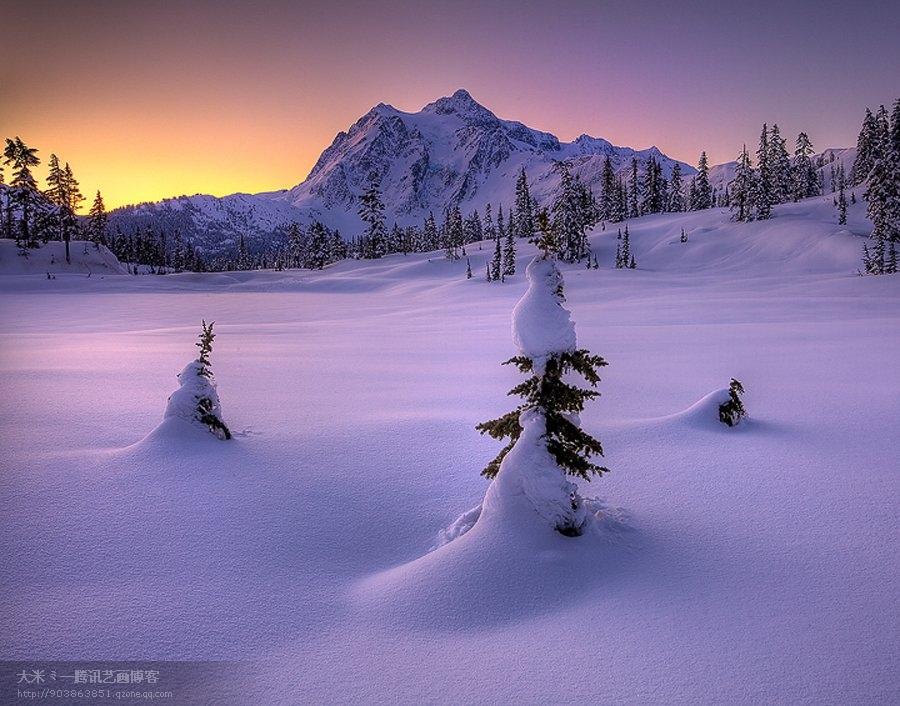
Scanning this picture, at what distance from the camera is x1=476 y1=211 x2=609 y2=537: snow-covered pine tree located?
5.09 metres

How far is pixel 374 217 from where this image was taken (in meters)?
91.4

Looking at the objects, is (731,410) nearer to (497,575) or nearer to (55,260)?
(497,575)

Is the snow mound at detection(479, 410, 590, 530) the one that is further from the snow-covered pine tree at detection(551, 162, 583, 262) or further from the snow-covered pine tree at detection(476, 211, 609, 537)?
the snow-covered pine tree at detection(551, 162, 583, 262)

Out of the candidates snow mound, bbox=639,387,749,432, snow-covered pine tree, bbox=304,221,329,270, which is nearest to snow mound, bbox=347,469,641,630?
snow mound, bbox=639,387,749,432

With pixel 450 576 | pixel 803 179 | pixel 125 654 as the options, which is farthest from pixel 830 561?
pixel 803 179

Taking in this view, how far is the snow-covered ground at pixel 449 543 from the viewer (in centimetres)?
357

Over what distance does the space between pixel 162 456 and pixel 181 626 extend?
12.6ft

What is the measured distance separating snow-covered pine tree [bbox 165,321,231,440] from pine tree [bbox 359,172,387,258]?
275ft

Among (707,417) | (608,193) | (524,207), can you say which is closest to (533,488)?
(707,417)

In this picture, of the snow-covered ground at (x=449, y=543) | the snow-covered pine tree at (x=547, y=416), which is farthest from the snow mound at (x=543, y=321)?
Answer: the snow-covered ground at (x=449, y=543)

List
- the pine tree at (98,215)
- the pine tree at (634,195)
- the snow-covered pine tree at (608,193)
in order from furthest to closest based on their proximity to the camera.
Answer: the pine tree at (634,195)
the snow-covered pine tree at (608,193)
the pine tree at (98,215)

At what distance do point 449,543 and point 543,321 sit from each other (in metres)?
2.68

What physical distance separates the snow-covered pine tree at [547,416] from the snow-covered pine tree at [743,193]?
257ft

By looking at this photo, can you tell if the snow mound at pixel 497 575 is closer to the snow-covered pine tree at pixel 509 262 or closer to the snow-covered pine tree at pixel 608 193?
Answer: the snow-covered pine tree at pixel 509 262
